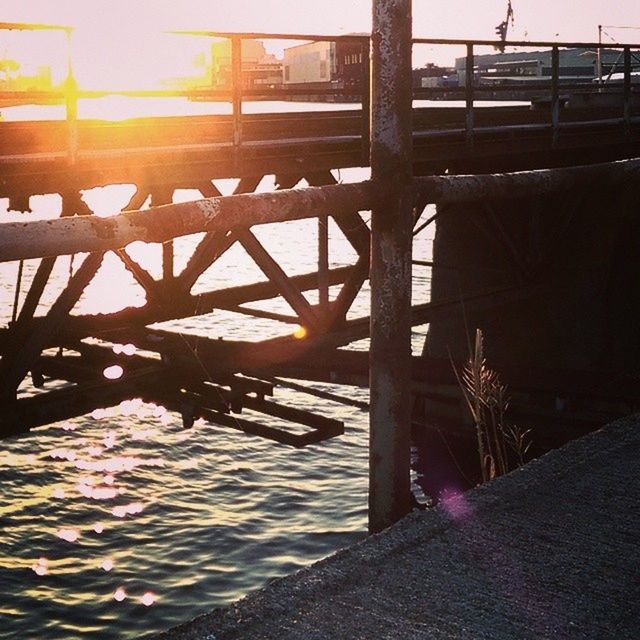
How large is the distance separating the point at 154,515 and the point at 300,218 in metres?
11.0

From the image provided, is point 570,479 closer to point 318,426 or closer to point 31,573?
point 318,426

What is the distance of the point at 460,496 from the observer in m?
5.10

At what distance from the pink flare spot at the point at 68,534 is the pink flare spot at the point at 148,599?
2.35 meters

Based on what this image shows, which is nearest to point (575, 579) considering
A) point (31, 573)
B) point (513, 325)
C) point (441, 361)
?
point (441, 361)

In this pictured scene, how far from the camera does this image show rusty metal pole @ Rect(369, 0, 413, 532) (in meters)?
5.26

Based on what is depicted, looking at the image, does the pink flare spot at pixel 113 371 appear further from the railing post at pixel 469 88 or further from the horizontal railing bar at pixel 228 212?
the horizontal railing bar at pixel 228 212

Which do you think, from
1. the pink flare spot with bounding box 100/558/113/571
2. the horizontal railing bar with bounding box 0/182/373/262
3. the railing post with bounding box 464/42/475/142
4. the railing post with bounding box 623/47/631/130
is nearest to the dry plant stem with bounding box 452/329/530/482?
the horizontal railing bar with bounding box 0/182/373/262

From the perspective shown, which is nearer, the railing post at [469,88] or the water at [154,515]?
the water at [154,515]

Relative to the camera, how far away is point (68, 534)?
14.7m

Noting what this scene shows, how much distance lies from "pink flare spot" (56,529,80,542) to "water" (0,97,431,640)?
0.03 metres

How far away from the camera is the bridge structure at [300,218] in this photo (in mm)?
5281

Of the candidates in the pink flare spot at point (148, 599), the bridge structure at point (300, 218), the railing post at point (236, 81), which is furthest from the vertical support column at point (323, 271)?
the pink flare spot at point (148, 599)

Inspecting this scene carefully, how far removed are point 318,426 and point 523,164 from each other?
24.4 ft

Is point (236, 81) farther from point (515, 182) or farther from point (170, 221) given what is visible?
point (170, 221)
